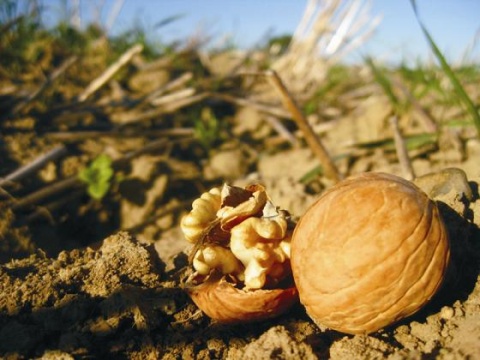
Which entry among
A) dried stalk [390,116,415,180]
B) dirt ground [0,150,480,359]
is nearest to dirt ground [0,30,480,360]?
dirt ground [0,150,480,359]

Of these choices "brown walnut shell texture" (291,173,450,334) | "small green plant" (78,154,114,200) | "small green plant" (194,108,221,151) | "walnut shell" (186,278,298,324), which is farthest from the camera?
"small green plant" (194,108,221,151)

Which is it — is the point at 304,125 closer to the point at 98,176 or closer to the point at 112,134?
the point at 98,176

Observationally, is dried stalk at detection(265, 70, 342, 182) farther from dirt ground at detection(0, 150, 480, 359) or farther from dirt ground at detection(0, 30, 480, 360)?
dirt ground at detection(0, 150, 480, 359)

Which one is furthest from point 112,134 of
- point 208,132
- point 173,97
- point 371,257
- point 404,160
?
point 371,257

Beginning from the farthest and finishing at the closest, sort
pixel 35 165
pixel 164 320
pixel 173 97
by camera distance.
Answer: pixel 173 97, pixel 35 165, pixel 164 320

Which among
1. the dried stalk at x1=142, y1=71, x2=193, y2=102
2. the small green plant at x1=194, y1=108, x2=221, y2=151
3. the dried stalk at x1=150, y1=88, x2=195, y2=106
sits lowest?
the small green plant at x1=194, y1=108, x2=221, y2=151

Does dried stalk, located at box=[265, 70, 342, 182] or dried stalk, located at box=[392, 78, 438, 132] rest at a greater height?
dried stalk, located at box=[265, 70, 342, 182]

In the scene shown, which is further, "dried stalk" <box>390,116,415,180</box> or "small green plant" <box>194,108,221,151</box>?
"small green plant" <box>194,108,221,151</box>

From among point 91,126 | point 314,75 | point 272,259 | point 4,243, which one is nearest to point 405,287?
point 272,259
